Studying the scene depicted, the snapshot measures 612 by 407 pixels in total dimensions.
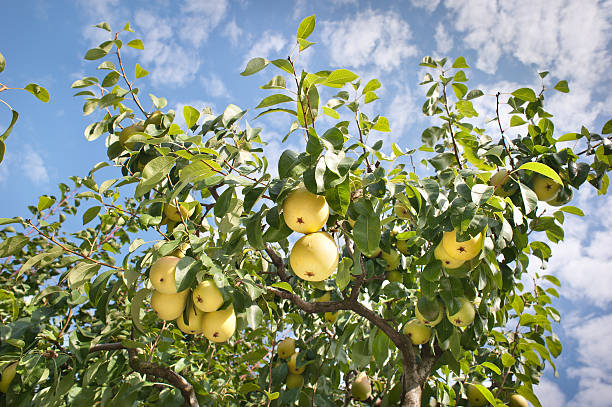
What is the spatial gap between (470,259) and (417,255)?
0.88 meters

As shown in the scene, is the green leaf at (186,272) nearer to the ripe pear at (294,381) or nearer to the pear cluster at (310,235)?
the pear cluster at (310,235)

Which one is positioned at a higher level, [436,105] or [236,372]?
[436,105]

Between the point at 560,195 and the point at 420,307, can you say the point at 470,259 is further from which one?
the point at 560,195

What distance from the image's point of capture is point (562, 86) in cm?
262

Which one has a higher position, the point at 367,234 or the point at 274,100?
the point at 274,100

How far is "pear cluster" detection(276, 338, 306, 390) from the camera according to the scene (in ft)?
10.6

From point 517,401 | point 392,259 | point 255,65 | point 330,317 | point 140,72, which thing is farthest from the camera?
point 330,317

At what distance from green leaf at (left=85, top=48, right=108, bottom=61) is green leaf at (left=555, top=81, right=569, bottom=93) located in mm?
2949

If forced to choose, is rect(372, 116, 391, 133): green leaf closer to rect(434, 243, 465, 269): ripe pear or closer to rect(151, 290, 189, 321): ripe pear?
rect(434, 243, 465, 269): ripe pear

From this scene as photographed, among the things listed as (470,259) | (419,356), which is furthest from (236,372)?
(470,259)

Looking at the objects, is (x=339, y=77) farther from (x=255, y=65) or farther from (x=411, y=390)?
(x=411, y=390)

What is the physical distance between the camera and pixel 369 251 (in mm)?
1486

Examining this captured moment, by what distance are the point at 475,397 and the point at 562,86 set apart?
7.70 ft

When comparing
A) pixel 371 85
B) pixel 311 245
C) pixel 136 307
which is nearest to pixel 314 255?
pixel 311 245
